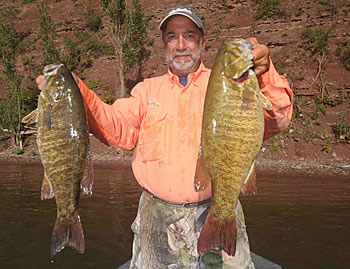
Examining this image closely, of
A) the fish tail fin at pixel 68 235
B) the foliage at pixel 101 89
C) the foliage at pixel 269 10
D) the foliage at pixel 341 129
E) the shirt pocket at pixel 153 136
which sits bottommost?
the foliage at pixel 341 129

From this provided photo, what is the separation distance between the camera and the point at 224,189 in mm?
2465

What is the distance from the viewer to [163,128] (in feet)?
10.6

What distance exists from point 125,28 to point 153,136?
23590 millimetres

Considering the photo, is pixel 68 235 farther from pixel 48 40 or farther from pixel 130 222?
pixel 48 40

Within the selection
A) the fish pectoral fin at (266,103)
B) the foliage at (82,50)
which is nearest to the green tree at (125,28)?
the foliage at (82,50)

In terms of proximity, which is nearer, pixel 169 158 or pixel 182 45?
pixel 169 158

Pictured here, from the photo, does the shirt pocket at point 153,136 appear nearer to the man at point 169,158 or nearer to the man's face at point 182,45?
the man at point 169,158

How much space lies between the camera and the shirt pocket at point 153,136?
318 centimetres

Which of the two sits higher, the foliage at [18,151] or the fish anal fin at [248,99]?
the fish anal fin at [248,99]

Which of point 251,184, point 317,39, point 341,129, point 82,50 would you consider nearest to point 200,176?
point 251,184

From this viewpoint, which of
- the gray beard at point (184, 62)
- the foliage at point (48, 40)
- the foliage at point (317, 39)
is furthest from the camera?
the foliage at point (48, 40)

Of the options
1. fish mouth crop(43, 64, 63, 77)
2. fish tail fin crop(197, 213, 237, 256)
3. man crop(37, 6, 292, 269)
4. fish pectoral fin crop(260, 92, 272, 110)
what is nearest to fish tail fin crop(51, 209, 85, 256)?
man crop(37, 6, 292, 269)

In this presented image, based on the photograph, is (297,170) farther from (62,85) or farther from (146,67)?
(146,67)

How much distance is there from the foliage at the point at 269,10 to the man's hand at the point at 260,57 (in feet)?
89.3
